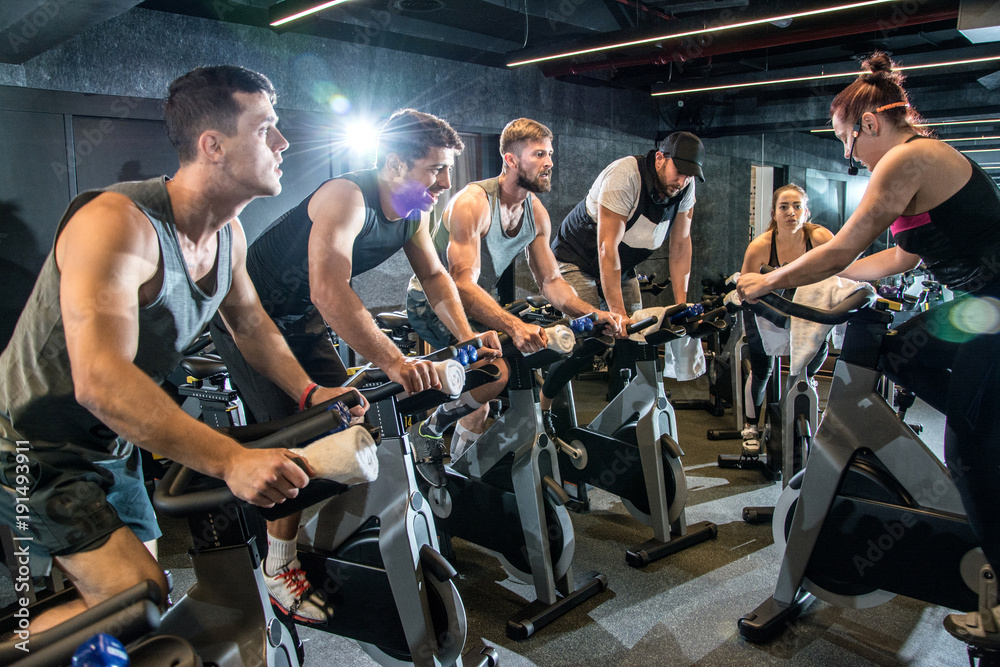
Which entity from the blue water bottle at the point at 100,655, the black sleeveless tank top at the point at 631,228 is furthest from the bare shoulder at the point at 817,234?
the blue water bottle at the point at 100,655

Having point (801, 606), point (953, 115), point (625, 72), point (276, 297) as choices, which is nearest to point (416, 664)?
point (276, 297)

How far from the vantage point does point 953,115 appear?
26.8ft

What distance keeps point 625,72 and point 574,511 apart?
238 inches

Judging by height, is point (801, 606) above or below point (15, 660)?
below

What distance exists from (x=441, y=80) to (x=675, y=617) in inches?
215

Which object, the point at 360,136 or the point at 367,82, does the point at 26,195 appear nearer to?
the point at 360,136

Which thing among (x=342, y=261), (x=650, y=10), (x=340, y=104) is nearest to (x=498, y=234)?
(x=342, y=261)

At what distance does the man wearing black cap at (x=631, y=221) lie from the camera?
3.48 m

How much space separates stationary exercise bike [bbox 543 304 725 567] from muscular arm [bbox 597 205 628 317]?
405 mm

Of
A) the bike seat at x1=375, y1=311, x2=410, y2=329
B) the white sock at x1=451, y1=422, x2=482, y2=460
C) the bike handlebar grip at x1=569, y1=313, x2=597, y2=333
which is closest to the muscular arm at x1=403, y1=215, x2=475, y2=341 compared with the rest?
the bike handlebar grip at x1=569, y1=313, x2=597, y2=333

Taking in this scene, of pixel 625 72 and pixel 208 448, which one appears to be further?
pixel 625 72

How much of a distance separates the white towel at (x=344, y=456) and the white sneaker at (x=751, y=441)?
351 centimetres

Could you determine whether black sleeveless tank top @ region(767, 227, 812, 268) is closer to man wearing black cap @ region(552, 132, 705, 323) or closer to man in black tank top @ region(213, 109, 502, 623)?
man wearing black cap @ region(552, 132, 705, 323)

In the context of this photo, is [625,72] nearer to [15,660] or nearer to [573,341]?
A: [573,341]
